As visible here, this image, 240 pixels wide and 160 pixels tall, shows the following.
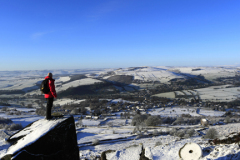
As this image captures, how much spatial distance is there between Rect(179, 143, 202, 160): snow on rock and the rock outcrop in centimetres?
645

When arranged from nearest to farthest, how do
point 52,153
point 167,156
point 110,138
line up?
→ point 52,153 < point 167,156 < point 110,138

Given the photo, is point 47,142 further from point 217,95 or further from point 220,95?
point 220,95

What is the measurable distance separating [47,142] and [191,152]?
8083mm

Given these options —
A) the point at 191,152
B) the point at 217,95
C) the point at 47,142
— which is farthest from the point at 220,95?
the point at 47,142

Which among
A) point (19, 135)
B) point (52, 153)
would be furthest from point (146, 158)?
Answer: point (19, 135)

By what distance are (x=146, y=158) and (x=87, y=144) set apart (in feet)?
54.6

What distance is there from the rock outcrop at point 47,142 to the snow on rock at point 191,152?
21.2ft

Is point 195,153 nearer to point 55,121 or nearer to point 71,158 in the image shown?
point 71,158

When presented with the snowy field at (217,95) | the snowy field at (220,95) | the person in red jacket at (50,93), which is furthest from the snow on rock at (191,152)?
the snowy field at (220,95)

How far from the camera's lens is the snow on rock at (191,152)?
342 inches

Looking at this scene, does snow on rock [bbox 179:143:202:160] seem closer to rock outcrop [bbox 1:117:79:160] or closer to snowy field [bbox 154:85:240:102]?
rock outcrop [bbox 1:117:79:160]

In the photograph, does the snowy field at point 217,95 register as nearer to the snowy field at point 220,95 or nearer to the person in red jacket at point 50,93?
the snowy field at point 220,95

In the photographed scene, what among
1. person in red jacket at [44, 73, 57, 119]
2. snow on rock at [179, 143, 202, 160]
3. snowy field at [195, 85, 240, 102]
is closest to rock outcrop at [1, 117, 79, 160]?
person in red jacket at [44, 73, 57, 119]

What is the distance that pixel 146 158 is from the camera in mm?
10094
